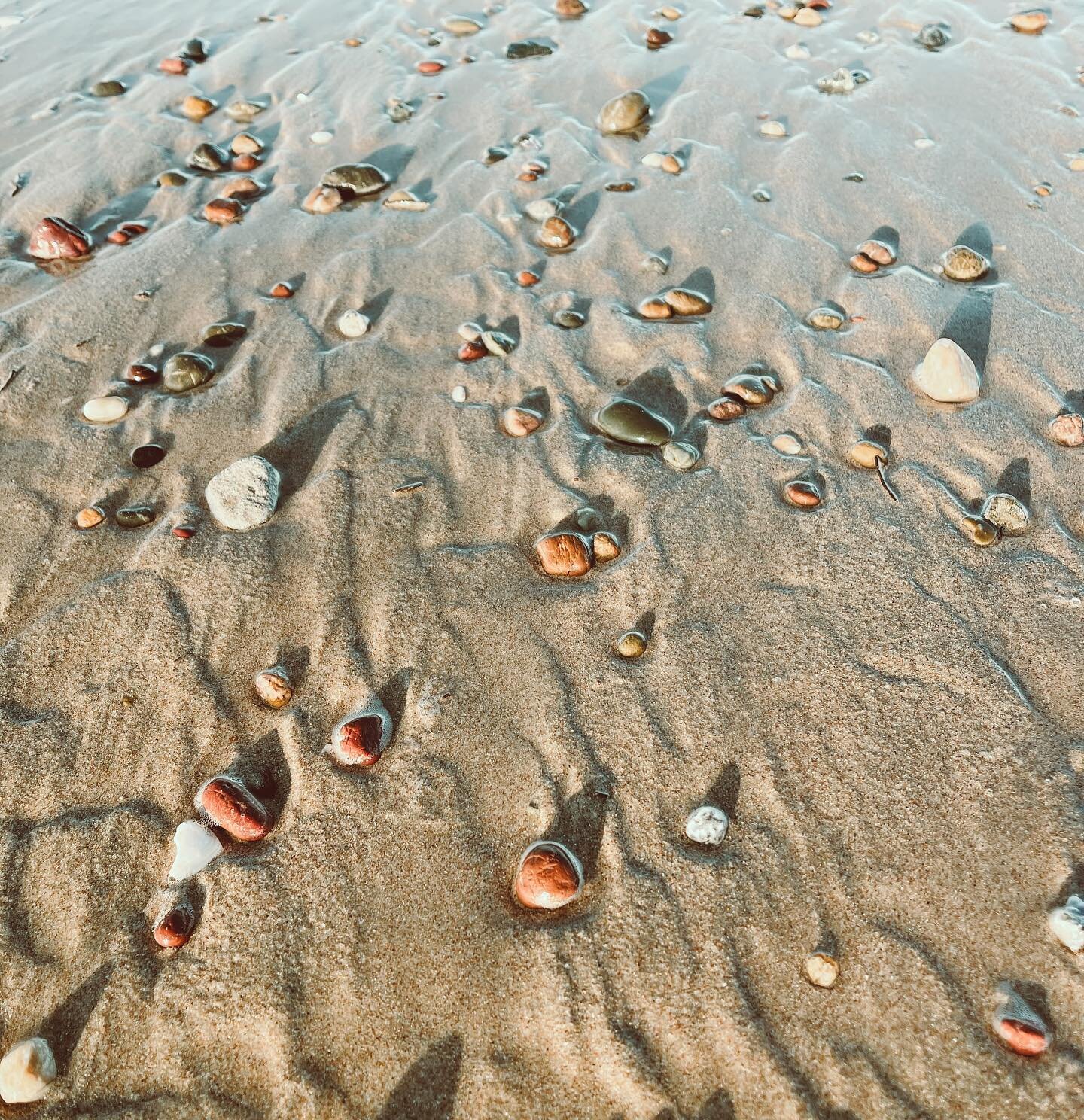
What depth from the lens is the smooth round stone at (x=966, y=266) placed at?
3.39m

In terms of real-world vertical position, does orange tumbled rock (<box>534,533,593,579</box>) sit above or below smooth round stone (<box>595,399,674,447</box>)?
below

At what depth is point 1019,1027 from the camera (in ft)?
4.74

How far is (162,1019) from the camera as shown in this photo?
1.54m

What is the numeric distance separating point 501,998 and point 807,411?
7.40 ft

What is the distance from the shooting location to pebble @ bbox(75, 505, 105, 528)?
244 cm

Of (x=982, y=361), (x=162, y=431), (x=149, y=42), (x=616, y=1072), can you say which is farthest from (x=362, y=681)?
(x=149, y=42)

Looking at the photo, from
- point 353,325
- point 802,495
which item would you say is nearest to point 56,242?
point 353,325

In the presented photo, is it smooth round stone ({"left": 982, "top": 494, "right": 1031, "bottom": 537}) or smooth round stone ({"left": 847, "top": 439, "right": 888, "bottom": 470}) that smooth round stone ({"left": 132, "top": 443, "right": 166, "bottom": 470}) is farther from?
smooth round stone ({"left": 982, "top": 494, "right": 1031, "bottom": 537})

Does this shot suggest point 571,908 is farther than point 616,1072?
Yes

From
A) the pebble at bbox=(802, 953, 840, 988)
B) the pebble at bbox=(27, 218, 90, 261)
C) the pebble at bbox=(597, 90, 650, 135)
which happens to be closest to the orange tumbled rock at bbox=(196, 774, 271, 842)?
the pebble at bbox=(802, 953, 840, 988)

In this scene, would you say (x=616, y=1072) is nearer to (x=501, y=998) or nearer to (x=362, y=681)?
(x=501, y=998)

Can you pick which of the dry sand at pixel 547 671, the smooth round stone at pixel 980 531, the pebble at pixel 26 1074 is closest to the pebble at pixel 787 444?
the dry sand at pixel 547 671

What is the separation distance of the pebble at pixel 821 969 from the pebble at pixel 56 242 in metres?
4.34

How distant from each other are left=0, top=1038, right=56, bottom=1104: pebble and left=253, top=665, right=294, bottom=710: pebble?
33.4 inches
